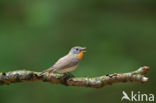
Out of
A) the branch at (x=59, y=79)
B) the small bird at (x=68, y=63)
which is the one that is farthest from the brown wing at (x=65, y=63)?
the branch at (x=59, y=79)

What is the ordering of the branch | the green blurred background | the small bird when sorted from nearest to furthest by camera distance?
the branch < the small bird < the green blurred background

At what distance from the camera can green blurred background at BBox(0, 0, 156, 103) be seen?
8.34 metres

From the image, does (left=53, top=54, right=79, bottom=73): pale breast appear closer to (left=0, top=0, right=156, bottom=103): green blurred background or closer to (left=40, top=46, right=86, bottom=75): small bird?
(left=40, top=46, right=86, bottom=75): small bird

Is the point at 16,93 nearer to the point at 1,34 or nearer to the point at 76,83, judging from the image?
the point at 1,34

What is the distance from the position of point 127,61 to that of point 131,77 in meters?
4.54

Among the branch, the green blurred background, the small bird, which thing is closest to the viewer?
the branch

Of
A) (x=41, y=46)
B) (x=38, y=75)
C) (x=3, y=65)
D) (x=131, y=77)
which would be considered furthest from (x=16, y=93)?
(x=131, y=77)

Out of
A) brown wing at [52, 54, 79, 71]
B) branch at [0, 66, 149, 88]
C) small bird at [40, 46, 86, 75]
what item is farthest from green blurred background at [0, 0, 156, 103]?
branch at [0, 66, 149, 88]

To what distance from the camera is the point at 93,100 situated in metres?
8.60

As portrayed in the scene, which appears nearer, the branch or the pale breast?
the branch

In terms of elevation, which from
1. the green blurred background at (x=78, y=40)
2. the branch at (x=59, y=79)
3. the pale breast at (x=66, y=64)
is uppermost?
the green blurred background at (x=78, y=40)

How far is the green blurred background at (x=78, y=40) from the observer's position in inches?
328

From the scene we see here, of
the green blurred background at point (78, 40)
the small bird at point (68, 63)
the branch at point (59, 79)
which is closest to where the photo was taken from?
the branch at point (59, 79)

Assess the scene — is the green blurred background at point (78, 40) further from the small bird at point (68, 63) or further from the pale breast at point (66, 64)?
the pale breast at point (66, 64)
